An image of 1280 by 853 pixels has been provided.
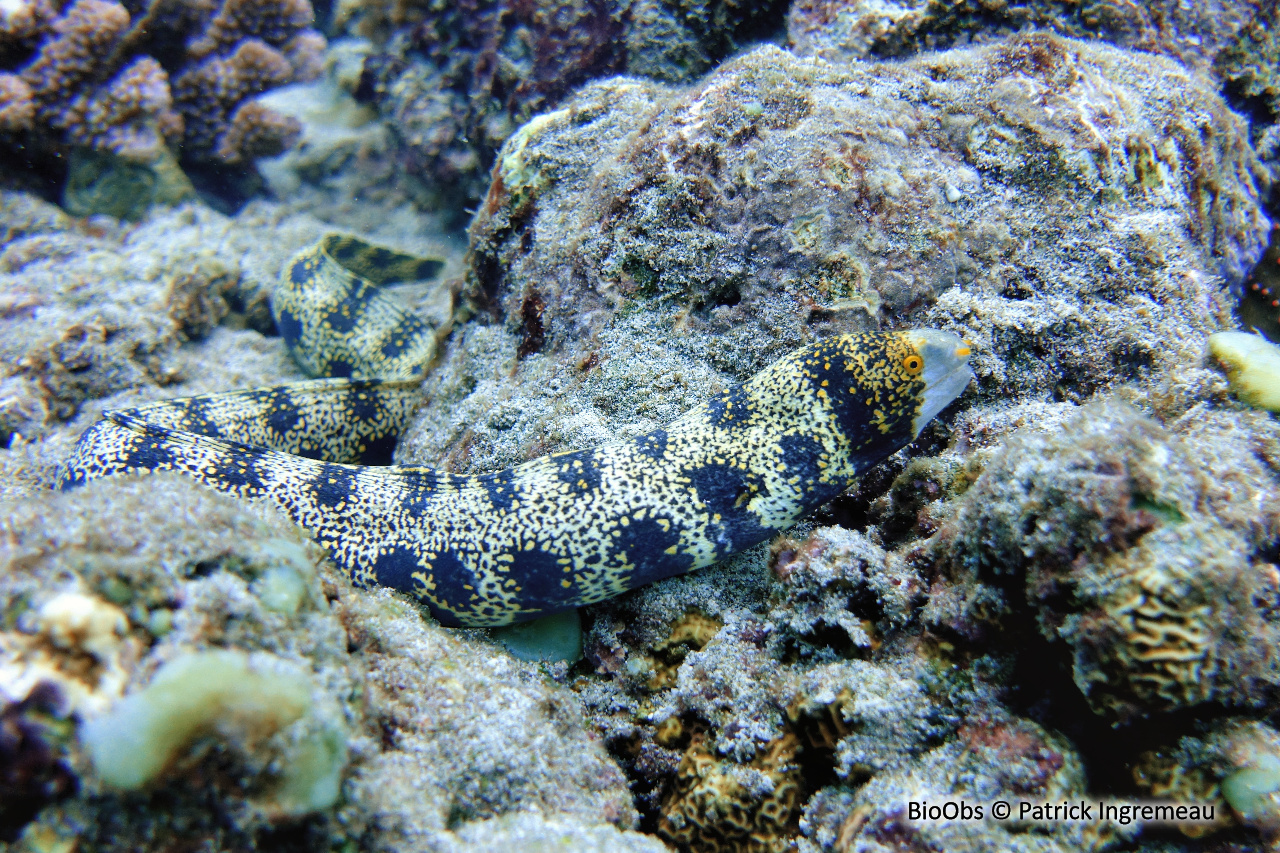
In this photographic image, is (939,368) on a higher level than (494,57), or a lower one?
lower

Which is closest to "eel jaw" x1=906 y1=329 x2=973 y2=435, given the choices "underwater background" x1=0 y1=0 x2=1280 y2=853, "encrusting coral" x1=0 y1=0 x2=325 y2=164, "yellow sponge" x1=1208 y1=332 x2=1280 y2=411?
"underwater background" x1=0 y1=0 x2=1280 y2=853

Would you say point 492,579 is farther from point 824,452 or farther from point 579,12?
point 579,12

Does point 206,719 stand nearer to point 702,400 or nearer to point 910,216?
point 702,400

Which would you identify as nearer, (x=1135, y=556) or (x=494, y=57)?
(x=1135, y=556)

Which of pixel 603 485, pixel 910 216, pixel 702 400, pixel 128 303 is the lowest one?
pixel 128 303

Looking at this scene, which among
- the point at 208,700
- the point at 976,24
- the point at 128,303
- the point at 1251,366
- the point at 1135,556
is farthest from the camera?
the point at 128,303

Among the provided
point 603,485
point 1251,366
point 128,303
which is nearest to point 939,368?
point 1251,366

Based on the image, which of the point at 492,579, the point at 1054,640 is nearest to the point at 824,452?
the point at 1054,640
